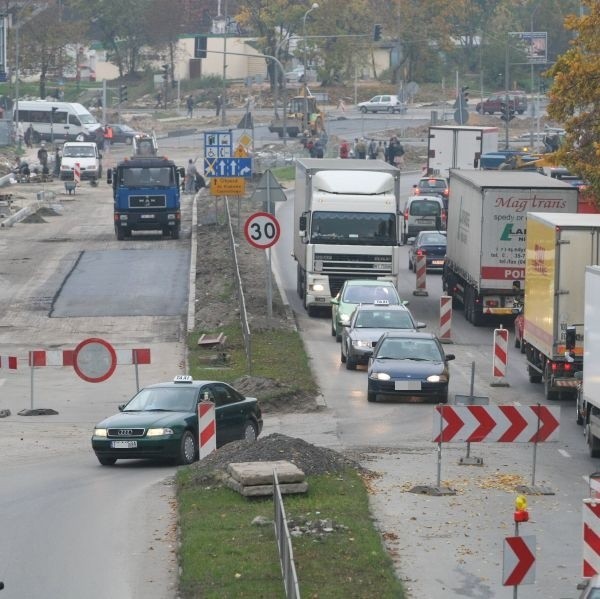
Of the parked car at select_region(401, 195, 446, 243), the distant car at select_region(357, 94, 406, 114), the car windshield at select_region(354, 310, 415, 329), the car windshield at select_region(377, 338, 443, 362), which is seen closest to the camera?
the car windshield at select_region(377, 338, 443, 362)

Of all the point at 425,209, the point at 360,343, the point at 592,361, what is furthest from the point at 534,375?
the point at 425,209

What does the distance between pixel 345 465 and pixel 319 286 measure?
62.0 ft

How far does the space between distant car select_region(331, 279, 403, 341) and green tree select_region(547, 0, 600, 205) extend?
16.9ft

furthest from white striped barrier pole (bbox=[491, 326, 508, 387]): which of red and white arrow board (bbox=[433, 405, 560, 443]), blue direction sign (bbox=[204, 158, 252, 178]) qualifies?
blue direction sign (bbox=[204, 158, 252, 178])

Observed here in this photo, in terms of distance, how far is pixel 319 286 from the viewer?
39375mm

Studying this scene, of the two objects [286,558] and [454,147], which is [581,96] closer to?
[286,558]

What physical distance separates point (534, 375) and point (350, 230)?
397 inches

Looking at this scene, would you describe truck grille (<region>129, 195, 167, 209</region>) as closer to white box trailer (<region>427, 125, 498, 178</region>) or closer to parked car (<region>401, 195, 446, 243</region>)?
parked car (<region>401, 195, 446, 243</region>)

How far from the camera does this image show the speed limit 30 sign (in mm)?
30250

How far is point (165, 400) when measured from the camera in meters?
23.2

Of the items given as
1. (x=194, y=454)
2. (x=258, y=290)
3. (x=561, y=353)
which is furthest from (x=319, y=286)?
(x=194, y=454)

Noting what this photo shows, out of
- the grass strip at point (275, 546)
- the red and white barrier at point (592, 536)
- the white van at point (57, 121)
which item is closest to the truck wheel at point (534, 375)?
the grass strip at point (275, 546)

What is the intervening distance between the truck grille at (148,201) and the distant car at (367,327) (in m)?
20.3

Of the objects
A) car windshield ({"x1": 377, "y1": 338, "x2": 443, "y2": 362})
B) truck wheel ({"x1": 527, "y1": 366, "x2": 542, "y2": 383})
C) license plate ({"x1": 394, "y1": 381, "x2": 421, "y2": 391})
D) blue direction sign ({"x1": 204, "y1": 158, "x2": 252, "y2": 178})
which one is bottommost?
truck wheel ({"x1": 527, "y1": 366, "x2": 542, "y2": 383})
